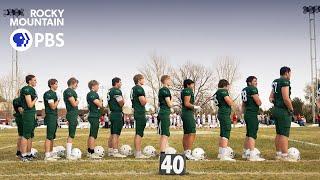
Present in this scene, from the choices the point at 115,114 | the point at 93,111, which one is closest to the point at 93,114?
the point at 93,111

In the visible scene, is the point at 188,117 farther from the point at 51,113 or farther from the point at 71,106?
the point at 51,113

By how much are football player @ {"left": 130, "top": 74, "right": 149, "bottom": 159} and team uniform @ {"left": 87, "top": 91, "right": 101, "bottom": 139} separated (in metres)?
1.12

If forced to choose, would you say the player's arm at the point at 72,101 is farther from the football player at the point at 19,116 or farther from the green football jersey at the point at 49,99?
the football player at the point at 19,116

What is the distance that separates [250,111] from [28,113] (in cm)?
604

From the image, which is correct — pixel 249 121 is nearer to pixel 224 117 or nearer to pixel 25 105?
pixel 224 117

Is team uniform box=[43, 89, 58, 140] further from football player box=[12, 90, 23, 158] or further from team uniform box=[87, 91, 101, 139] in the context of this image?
football player box=[12, 90, 23, 158]

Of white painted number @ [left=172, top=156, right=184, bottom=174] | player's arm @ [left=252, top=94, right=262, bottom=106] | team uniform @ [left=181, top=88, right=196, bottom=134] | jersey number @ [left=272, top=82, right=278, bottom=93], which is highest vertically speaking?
jersey number @ [left=272, top=82, right=278, bottom=93]

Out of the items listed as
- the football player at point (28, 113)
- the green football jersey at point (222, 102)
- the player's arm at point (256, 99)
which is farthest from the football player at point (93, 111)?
the player's arm at point (256, 99)

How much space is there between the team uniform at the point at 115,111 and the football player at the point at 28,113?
2109mm

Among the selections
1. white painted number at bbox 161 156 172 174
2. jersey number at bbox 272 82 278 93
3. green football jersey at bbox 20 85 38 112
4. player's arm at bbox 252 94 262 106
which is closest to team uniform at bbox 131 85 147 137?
green football jersey at bbox 20 85 38 112

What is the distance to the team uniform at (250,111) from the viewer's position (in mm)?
12999

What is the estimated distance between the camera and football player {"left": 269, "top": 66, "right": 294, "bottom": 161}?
40.7 feet

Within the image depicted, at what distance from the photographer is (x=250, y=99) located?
13.0 m

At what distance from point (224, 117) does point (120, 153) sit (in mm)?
3369
